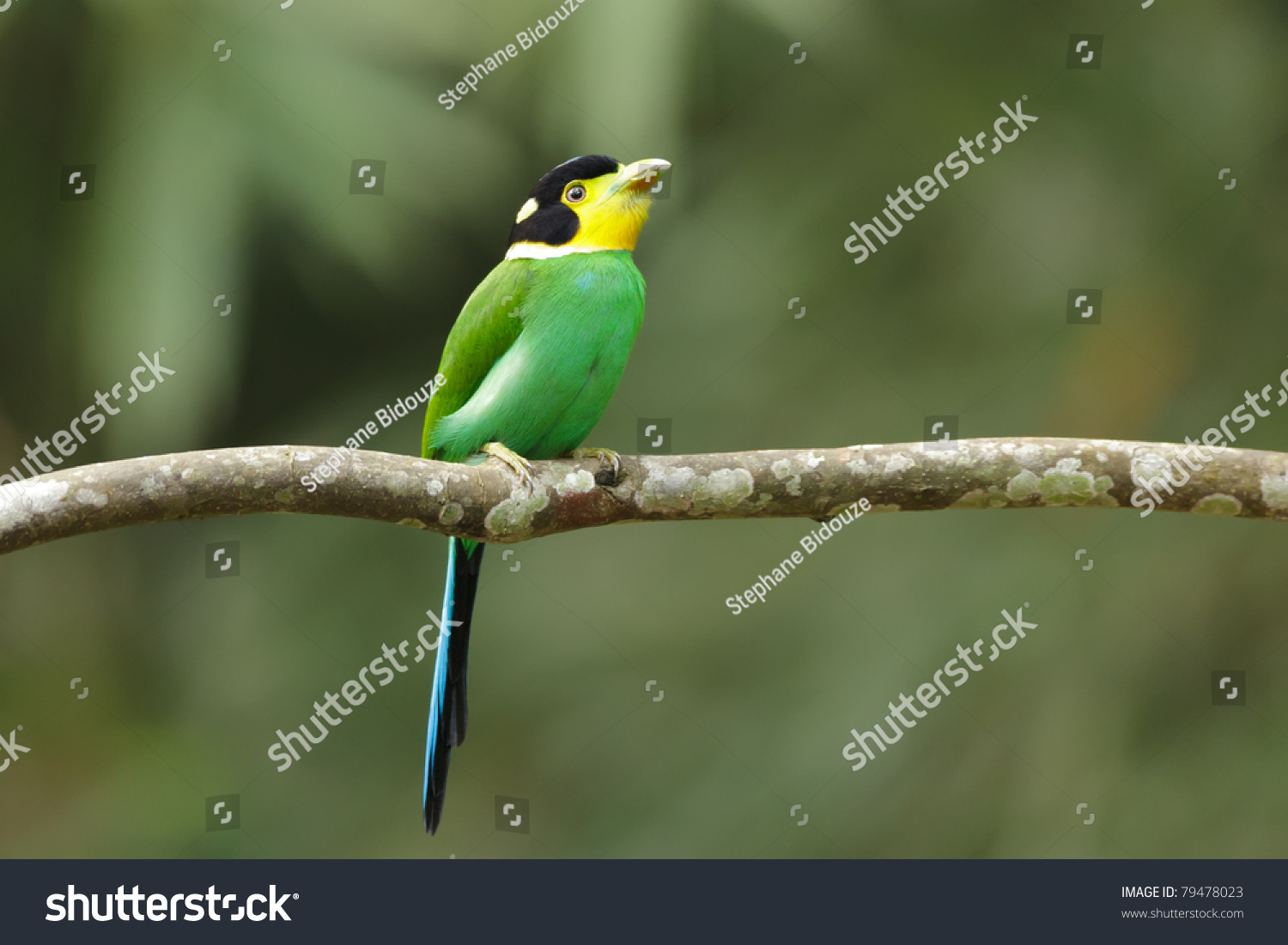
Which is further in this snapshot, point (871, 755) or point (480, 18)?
point (871, 755)

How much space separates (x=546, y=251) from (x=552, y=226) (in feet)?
0.24

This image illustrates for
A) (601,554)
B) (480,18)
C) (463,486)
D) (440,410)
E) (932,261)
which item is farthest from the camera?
(601,554)

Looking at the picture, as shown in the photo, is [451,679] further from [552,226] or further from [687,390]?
[687,390]

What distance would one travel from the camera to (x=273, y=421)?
5820mm

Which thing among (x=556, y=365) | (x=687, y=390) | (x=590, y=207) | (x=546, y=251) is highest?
(x=590, y=207)

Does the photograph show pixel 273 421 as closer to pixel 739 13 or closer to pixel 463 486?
pixel 739 13

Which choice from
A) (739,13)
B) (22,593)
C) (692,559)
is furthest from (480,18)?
(22,593)

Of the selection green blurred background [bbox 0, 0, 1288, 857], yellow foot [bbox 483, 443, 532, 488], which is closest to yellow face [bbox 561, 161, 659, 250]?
yellow foot [bbox 483, 443, 532, 488]

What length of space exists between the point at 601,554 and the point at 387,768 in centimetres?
161

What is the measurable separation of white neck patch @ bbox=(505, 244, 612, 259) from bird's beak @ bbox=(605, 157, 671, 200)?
141 mm

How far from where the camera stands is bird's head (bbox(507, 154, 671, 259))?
3107 mm

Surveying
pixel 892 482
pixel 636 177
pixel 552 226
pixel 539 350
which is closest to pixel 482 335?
pixel 539 350

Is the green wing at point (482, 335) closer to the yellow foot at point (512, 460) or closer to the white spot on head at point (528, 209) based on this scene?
the white spot on head at point (528, 209)

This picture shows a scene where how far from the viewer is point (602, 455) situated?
2.85 metres
